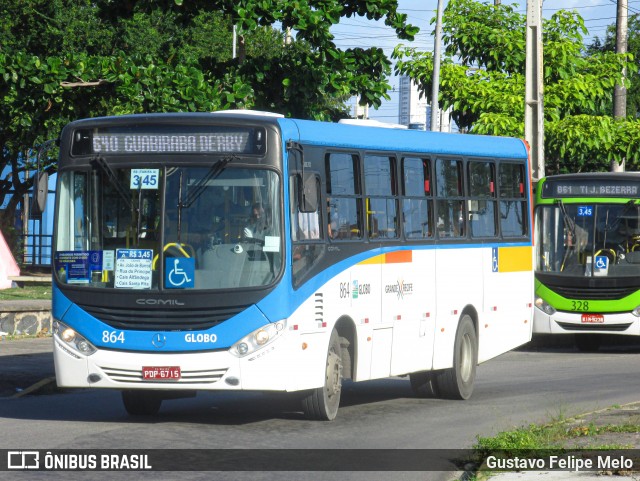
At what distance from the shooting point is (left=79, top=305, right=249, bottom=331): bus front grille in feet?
38.6

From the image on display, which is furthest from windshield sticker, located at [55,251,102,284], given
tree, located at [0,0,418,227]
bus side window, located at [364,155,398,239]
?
tree, located at [0,0,418,227]

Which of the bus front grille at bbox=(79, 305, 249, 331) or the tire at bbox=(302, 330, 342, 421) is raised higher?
the bus front grille at bbox=(79, 305, 249, 331)

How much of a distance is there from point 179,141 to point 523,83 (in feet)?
76.0

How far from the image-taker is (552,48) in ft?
112

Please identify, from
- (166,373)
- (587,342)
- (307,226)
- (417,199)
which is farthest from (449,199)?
(587,342)

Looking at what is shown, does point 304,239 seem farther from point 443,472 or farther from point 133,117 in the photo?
point 443,472

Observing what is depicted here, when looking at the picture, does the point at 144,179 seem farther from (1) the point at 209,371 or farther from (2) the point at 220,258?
(1) the point at 209,371

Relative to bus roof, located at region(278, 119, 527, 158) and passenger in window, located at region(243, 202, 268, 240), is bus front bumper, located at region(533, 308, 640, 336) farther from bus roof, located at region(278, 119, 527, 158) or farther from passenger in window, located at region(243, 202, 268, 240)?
passenger in window, located at region(243, 202, 268, 240)

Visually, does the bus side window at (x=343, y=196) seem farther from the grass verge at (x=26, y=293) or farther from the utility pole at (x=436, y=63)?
the utility pole at (x=436, y=63)

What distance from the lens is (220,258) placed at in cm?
1188

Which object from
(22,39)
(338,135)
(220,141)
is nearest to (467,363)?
(338,135)

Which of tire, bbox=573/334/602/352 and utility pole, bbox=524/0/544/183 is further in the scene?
utility pole, bbox=524/0/544/183

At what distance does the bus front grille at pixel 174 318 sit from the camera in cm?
1177

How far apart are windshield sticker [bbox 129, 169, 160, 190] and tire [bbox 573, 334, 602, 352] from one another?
551 inches
